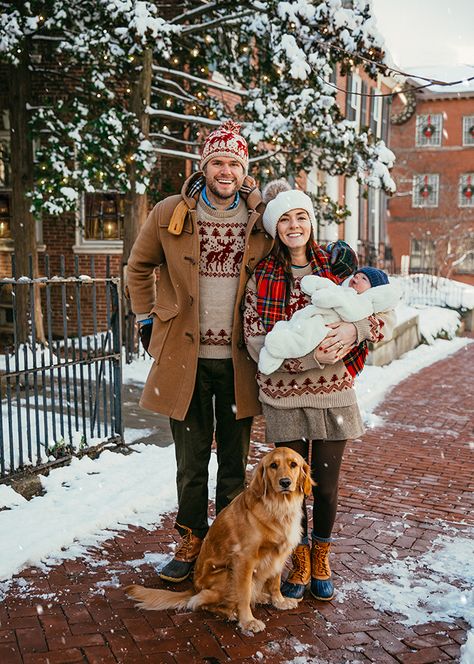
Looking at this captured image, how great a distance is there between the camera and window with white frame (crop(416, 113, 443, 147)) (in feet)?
114

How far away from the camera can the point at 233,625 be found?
3205mm

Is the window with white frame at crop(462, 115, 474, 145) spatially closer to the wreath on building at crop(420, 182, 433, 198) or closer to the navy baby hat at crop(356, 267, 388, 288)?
the wreath on building at crop(420, 182, 433, 198)

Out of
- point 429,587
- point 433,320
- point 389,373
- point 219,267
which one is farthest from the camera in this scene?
point 433,320

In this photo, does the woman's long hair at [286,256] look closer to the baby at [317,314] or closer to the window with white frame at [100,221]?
the baby at [317,314]

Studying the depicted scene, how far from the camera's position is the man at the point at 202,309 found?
136 inches

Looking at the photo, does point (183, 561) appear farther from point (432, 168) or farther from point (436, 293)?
point (432, 168)

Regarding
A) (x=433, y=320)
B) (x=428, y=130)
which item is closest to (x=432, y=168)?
(x=428, y=130)

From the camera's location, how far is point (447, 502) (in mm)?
5207

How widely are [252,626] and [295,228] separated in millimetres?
1906

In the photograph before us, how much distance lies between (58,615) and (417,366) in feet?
33.1

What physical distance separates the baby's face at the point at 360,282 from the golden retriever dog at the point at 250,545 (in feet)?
2.94

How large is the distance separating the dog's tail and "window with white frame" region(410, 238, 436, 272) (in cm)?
2731

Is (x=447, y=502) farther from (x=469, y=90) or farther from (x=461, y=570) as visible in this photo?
(x=469, y=90)

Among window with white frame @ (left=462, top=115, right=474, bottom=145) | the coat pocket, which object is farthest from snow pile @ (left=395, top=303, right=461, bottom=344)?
window with white frame @ (left=462, top=115, right=474, bottom=145)
